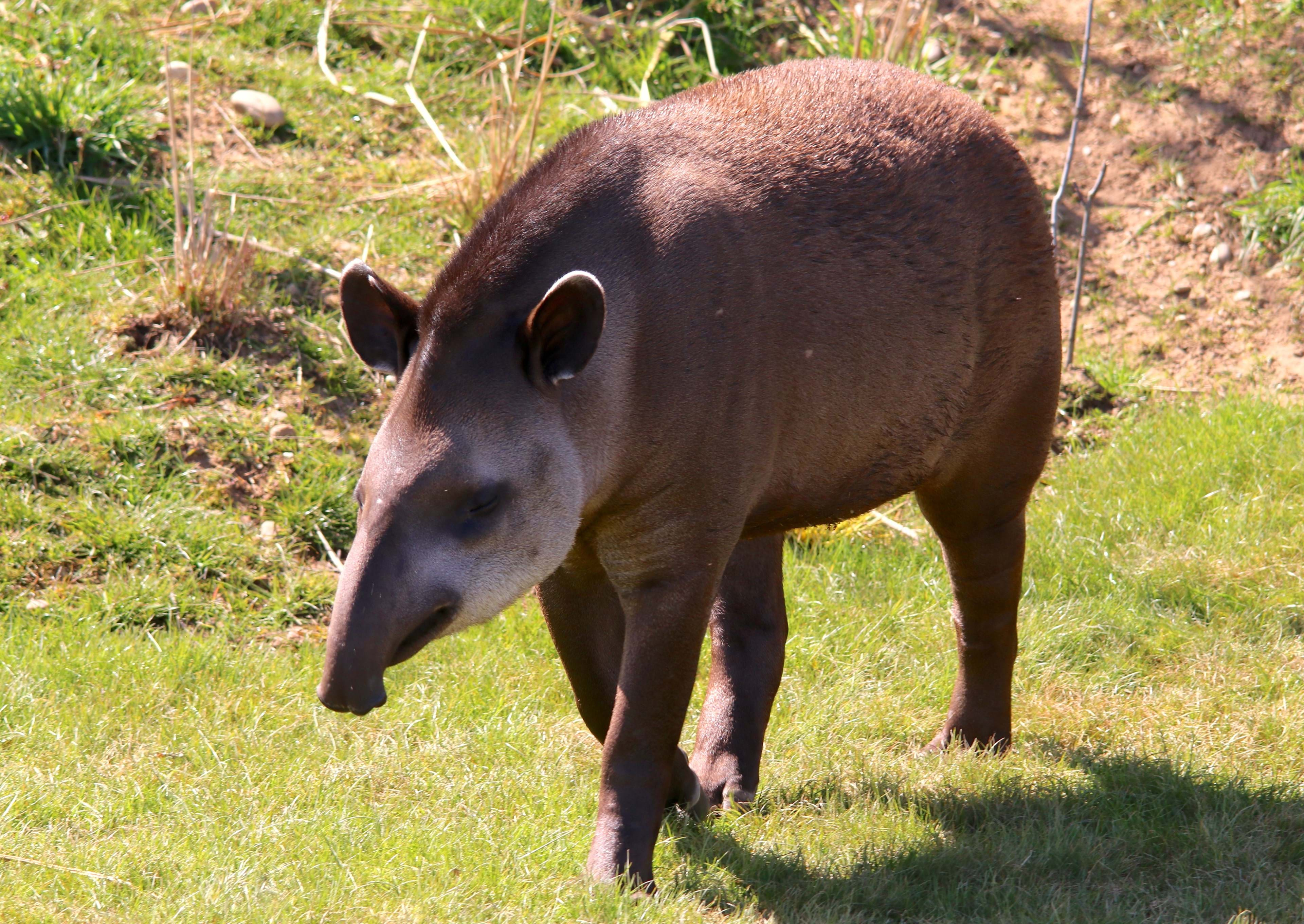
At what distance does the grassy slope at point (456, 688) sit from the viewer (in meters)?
4.26

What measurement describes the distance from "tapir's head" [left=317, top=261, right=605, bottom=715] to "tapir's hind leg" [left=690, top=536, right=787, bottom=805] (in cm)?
137

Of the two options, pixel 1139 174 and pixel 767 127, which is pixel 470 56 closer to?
pixel 1139 174

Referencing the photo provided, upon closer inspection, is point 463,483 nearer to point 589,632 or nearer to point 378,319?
point 378,319

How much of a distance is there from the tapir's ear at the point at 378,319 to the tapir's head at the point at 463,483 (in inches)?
0.5

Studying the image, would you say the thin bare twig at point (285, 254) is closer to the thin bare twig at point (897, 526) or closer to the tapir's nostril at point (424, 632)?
the thin bare twig at point (897, 526)

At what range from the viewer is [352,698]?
3.44 metres

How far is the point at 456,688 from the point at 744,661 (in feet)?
3.52

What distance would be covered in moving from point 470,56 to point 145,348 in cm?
311

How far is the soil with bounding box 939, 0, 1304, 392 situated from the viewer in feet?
25.6

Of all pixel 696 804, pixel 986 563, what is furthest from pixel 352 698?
pixel 986 563

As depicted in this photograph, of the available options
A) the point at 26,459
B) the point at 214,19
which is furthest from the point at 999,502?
the point at 214,19

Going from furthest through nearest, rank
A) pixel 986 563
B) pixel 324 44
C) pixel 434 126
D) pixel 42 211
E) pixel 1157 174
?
pixel 324 44 → pixel 1157 174 → pixel 434 126 → pixel 42 211 → pixel 986 563

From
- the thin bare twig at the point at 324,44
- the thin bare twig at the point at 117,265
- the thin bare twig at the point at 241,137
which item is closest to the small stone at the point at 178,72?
the thin bare twig at the point at 241,137

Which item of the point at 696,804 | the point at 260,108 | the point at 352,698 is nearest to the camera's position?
the point at 352,698
